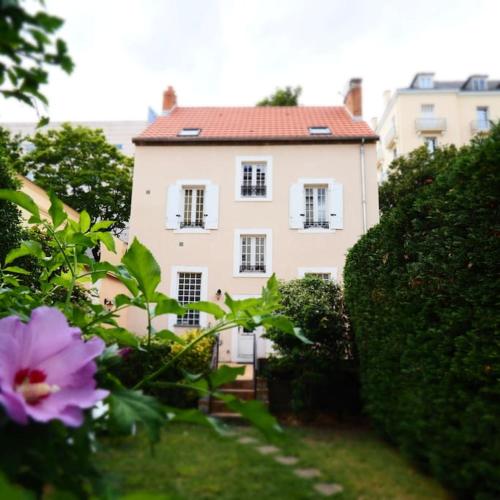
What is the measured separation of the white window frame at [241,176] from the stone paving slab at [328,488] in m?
10.9

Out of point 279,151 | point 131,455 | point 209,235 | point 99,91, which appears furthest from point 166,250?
point 99,91

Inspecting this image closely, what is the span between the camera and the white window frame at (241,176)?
13.2m

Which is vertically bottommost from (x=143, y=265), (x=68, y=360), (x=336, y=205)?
(x=68, y=360)

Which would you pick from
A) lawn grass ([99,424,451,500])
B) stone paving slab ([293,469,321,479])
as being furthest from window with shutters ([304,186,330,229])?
A: stone paving slab ([293,469,321,479])

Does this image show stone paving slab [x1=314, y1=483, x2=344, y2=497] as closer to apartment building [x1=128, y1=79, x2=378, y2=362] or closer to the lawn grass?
the lawn grass

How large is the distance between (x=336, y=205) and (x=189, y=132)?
19.6 ft

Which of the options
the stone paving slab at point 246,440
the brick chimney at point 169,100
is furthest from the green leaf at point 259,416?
the brick chimney at point 169,100

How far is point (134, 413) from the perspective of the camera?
53cm

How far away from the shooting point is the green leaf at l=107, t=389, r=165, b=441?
1.68 feet

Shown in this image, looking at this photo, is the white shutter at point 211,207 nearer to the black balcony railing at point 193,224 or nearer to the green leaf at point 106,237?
the black balcony railing at point 193,224

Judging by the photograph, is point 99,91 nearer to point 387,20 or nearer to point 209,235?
point 387,20

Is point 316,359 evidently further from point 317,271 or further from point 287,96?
point 287,96

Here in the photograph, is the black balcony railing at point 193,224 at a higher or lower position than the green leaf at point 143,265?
higher

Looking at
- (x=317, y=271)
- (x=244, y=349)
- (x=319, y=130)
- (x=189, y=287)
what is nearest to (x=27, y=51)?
(x=244, y=349)
